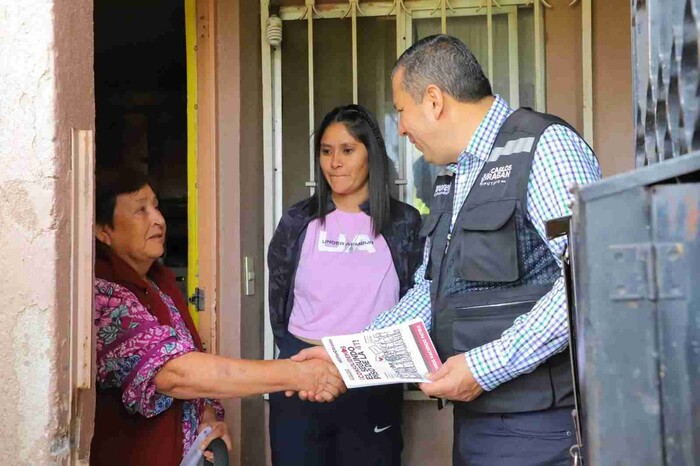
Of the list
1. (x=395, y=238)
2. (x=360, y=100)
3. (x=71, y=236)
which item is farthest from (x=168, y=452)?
(x=360, y=100)

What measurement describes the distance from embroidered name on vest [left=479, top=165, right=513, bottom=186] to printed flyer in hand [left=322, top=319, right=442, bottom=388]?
1.31ft

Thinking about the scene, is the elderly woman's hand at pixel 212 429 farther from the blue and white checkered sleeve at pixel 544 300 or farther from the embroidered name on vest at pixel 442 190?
the embroidered name on vest at pixel 442 190

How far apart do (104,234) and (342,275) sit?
102 cm

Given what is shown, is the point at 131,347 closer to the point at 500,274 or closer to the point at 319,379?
the point at 319,379

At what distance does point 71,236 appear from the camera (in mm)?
1661

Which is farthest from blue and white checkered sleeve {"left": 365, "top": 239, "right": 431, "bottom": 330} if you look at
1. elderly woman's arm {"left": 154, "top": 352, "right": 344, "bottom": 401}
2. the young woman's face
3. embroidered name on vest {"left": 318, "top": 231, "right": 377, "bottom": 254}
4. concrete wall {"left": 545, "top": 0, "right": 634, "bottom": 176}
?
concrete wall {"left": 545, "top": 0, "right": 634, "bottom": 176}

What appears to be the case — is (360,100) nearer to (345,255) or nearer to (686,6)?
(345,255)

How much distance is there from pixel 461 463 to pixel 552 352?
1.47 ft

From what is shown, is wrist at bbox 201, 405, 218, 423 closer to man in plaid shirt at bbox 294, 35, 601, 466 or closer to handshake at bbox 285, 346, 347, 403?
handshake at bbox 285, 346, 347, 403

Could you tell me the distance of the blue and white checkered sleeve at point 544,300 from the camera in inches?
67.0

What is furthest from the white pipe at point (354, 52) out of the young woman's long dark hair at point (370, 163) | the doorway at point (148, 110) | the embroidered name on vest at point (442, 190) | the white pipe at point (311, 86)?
the doorway at point (148, 110)

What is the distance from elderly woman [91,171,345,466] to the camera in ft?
6.57

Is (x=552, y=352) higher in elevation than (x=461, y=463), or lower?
higher

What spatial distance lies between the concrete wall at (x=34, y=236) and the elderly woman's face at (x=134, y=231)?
633mm
